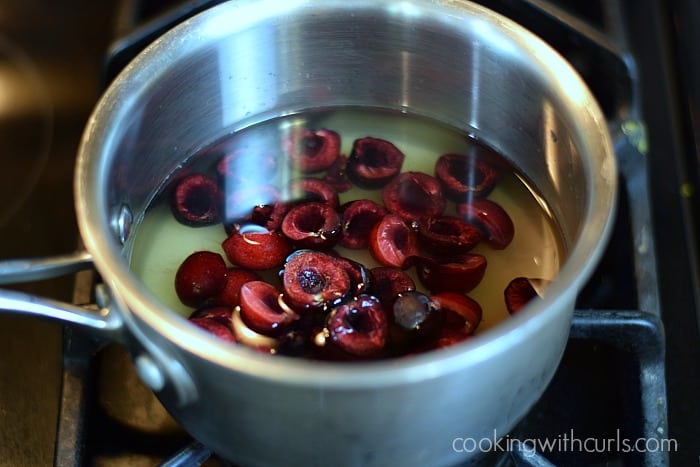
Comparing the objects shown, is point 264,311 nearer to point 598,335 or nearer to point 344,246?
point 344,246

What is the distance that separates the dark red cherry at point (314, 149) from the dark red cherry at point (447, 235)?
13 centimetres

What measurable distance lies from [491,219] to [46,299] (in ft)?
1.30

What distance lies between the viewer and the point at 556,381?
80cm

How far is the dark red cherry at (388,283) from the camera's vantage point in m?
0.73

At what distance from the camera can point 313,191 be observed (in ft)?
2.75

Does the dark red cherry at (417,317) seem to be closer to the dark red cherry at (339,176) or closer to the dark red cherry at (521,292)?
the dark red cherry at (521,292)

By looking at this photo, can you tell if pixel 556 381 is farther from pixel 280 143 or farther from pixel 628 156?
pixel 280 143

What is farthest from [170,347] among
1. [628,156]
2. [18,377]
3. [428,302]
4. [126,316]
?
[628,156]

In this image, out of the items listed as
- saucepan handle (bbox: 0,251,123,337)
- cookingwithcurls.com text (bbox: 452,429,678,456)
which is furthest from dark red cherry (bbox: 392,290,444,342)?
saucepan handle (bbox: 0,251,123,337)

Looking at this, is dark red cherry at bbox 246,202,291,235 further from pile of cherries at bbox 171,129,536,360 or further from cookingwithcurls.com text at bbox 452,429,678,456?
cookingwithcurls.com text at bbox 452,429,678,456

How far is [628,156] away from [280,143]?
34cm

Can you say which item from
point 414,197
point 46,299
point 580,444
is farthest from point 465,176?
point 46,299

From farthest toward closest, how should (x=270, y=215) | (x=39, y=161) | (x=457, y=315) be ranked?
(x=39, y=161) → (x=270, y=215) → (x=457, y=315)

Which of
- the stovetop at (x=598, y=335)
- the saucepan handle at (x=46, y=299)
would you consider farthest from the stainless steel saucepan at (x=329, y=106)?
the stovetop at (x=598, y=335)
